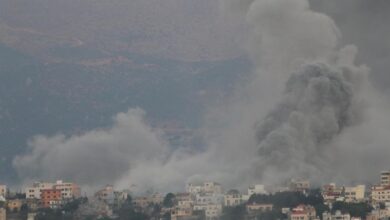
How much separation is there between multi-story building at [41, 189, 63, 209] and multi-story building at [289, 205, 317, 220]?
8862 millimetres

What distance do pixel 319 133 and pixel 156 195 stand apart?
8.30 meters

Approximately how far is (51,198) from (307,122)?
11330mm

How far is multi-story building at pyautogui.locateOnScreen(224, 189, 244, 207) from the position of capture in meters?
83.9

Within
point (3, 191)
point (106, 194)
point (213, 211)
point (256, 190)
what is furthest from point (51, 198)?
point (256, 190)

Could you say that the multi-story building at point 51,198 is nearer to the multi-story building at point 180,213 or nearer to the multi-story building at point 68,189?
the multi-story building at point 68,189

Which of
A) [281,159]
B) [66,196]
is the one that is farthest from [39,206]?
[281,159]

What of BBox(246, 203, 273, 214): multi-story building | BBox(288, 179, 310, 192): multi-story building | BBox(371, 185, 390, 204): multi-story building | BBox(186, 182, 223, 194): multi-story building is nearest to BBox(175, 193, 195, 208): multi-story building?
BBox(186, 182, 223, 194): multi-story building

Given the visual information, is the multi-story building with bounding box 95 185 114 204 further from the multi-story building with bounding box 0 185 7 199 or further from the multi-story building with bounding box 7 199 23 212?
the multi-story building with bounding box 0 185 7 199

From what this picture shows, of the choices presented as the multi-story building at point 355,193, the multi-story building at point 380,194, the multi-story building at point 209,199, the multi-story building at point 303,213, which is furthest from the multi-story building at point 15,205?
the multi-story building at point 380,194

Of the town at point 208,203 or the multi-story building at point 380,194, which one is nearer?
the town at point 208,203

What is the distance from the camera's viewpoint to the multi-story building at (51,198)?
85625 mm

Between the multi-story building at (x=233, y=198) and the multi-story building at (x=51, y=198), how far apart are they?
18.8 feet

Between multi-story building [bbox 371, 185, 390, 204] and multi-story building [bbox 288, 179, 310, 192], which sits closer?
multi-story building [bbox 371, 185, 390, 204]

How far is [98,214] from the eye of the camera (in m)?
82.9
